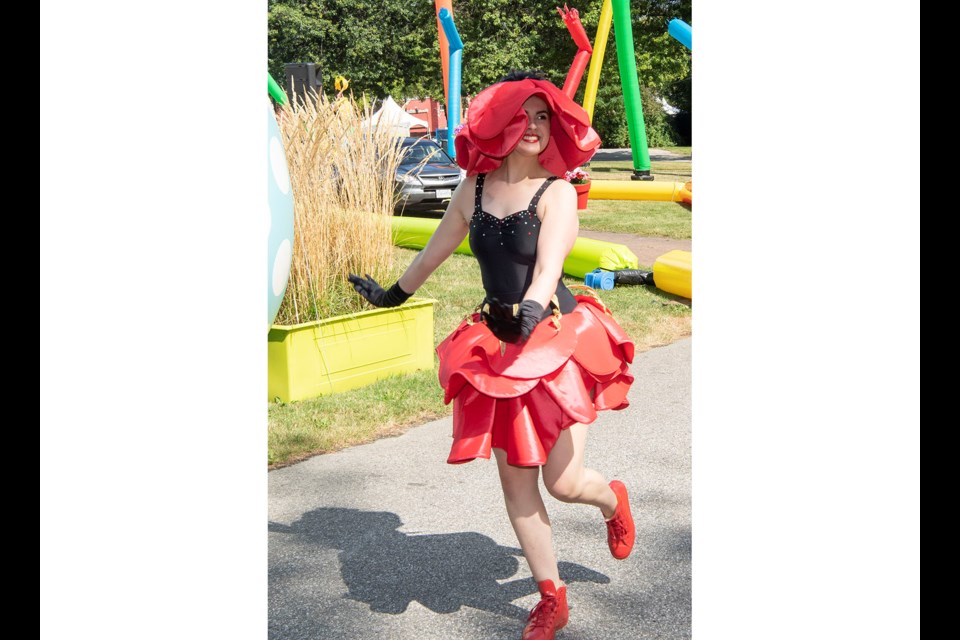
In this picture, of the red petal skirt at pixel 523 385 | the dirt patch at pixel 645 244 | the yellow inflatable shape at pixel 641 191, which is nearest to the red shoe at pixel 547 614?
the red petal skirt at pixel 523 385

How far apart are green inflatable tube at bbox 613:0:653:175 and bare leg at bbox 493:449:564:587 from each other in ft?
48.9

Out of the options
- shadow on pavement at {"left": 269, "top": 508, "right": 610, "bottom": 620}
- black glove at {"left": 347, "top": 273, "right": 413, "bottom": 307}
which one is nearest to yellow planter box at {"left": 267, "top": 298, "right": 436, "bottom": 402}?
shadow on pavement at {"left": 269, "top": 508, "right": 610, "bottom": 620}

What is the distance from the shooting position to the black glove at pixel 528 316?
2.62 metres

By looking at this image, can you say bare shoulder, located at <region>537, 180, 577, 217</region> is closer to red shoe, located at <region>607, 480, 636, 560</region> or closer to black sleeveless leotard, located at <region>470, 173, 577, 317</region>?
black sleeveless leotard, located at <region>470, 173, 577, 317</region>

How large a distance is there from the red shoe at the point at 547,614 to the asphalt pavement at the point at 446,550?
8 centimetres

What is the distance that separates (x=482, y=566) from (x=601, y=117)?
132ft

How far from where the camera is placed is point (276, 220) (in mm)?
4559

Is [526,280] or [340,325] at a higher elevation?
[526,280]

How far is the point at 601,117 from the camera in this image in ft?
138

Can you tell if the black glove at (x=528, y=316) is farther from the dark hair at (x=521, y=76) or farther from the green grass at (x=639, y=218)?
the green grass at (x=639, y=218)

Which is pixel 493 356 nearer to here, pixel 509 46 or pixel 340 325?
pixel 340 325

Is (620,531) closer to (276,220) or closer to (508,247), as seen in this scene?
(508,247)
